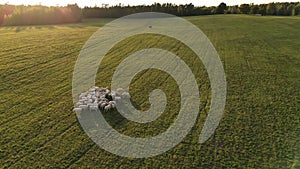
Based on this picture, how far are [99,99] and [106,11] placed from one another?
58.2 meters

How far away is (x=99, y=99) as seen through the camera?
9.08 m

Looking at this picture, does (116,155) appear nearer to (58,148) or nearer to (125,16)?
(58,148)

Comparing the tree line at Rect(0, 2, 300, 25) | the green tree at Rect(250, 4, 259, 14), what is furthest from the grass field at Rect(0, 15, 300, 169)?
the green tree at Rect(250, 4, 259, 14)

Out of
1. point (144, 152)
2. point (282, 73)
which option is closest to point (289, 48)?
point (282, 73)

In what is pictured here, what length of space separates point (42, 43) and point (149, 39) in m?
9.01

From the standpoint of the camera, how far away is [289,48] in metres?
18.9

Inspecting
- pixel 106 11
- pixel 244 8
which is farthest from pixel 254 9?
pixel 106 11

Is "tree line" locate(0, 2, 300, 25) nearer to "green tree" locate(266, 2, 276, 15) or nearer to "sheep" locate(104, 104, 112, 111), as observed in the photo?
"green tree" locate(266, 2, 276, 15)

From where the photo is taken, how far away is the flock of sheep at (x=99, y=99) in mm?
8609

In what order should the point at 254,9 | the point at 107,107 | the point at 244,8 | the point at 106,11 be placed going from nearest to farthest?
the point at 107,107, the point at 254,9, the point at 244,8, the point at 106,11

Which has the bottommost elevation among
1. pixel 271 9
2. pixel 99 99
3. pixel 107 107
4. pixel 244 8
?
pixel 107 107

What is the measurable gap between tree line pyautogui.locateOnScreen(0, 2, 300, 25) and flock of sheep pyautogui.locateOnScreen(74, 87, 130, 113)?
40.5 m

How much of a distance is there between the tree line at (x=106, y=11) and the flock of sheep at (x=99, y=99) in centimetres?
4049

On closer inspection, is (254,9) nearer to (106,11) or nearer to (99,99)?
(106,11)
